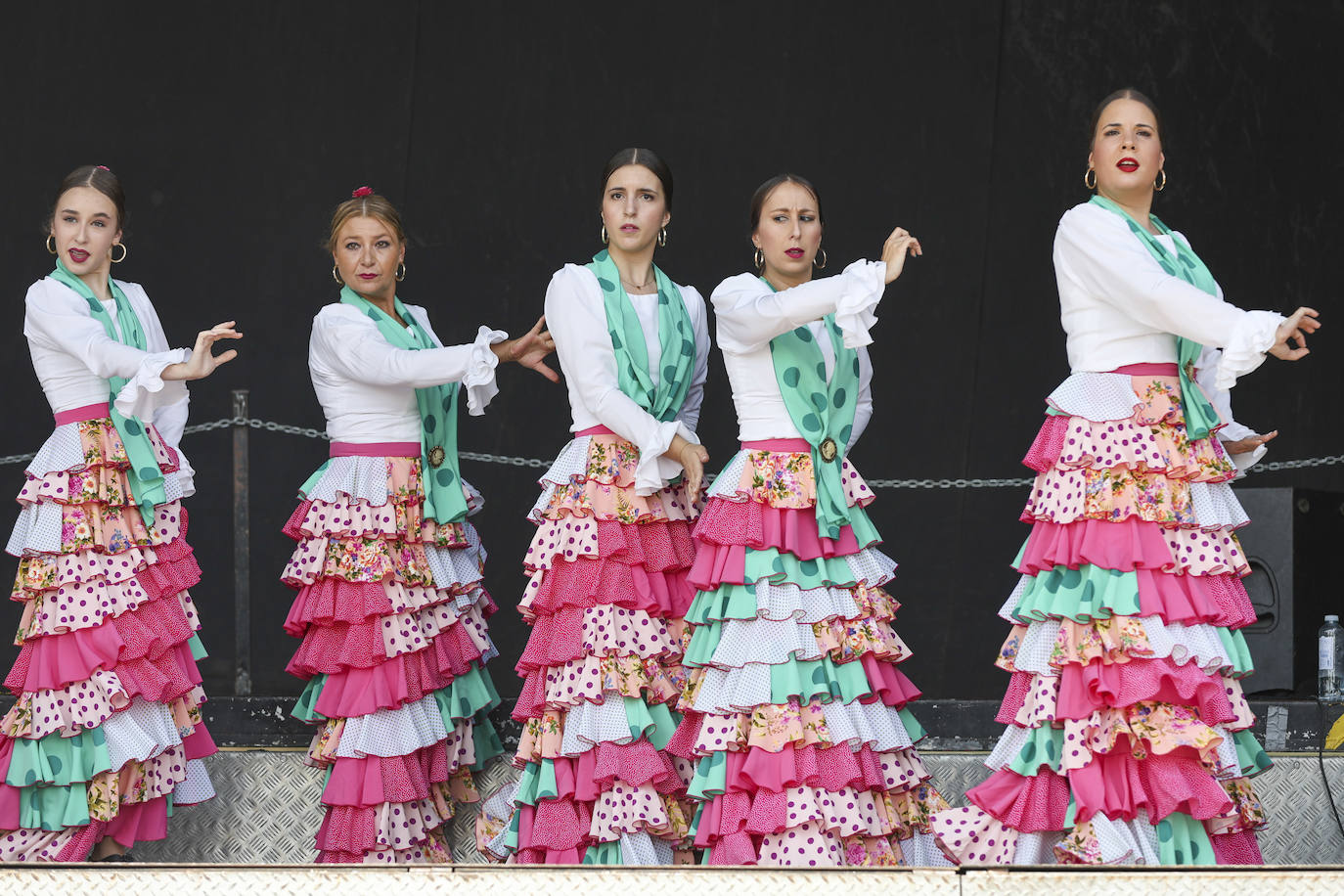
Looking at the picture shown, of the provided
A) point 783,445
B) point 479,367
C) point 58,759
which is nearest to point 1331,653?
point 783,445

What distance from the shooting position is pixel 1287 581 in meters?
4.28

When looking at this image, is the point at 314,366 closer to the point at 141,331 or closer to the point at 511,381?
the point at 141,331

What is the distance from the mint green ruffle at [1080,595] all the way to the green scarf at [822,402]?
43cm

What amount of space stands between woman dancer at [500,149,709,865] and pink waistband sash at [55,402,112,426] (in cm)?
103

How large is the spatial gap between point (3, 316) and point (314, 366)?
2256 millimetres

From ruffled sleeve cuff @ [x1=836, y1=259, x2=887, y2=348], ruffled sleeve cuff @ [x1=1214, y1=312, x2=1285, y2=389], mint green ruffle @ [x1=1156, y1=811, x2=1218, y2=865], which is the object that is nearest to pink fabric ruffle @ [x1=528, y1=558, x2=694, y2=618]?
ruffled sleeve cuff @ [x1=836, y1=259, x2=887, y2=348]

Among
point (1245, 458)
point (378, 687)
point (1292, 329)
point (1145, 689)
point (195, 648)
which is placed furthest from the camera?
point (195, 648)

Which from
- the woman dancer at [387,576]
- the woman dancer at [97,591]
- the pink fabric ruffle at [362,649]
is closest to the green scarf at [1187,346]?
the woman dancer at [387,576]

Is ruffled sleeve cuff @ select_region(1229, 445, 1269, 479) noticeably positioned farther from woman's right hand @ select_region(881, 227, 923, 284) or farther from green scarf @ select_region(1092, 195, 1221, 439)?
woman's right hand @ select_region(881, 227, 923, 284)

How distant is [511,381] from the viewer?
19.7ft

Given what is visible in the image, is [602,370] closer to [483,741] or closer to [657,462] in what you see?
[657,462]

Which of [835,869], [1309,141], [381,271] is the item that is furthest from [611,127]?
[835,869]

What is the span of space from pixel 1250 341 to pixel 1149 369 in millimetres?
325

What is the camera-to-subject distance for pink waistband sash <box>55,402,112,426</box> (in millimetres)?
3822
